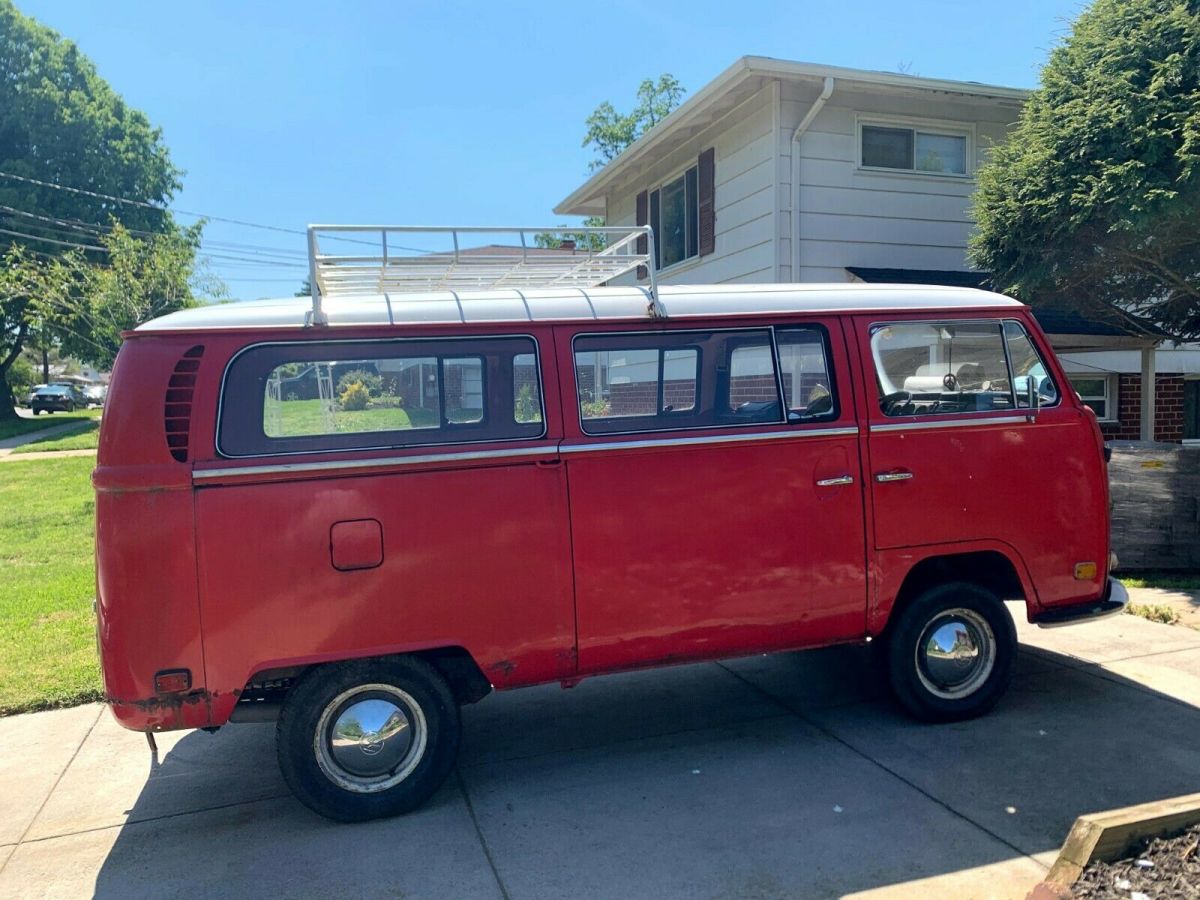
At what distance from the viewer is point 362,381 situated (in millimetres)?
3883

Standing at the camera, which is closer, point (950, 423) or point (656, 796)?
point (656, 796)

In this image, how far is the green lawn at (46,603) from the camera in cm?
573

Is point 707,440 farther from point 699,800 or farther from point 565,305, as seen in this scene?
point 699,800

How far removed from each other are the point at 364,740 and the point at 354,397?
152 cm

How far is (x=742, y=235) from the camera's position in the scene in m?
10.3

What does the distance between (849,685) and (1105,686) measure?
149cm

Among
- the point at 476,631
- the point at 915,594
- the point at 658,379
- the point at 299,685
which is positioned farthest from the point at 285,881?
the point at 915,594

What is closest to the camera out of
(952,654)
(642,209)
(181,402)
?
(181,402)

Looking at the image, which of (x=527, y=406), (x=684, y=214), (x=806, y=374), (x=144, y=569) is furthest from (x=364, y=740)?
(x=684, y=214)

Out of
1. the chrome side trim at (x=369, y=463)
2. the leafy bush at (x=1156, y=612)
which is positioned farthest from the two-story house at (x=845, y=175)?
the chrome side trim at (x=369, y=463)

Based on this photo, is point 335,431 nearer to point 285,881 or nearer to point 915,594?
point 285,881

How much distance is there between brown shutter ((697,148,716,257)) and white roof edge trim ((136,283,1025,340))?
6.37 metres

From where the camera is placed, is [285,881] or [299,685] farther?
[299,685]

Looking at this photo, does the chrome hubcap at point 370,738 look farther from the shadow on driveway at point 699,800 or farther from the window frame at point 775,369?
the window frame at point 775,369
